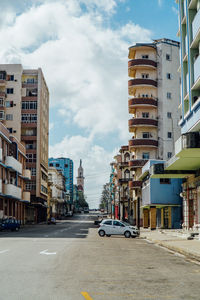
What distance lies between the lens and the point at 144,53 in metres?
69.9

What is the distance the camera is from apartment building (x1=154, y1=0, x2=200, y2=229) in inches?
993

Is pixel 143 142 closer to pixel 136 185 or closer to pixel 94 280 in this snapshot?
pixel 136 185

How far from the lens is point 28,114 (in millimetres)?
90312

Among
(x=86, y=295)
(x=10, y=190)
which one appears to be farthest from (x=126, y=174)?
(x=86, y=295)

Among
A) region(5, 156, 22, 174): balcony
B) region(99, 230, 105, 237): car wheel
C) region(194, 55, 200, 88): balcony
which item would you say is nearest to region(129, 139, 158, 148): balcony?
region(5, 156, 22, 174): balcony

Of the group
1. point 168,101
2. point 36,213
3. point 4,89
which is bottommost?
point 36,213

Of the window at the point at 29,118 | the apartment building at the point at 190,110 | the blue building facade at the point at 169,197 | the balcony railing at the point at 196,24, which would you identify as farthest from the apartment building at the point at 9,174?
the balcony railing at the point at 196,24

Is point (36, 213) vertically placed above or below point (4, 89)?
below

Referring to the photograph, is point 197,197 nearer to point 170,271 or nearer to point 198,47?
point 198,47

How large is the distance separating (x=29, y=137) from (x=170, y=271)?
79488 millimetres

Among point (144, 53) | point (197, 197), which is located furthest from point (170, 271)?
point (144, 53)

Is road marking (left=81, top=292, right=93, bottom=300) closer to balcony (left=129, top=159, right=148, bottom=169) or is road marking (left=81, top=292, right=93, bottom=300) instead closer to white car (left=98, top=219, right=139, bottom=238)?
white car (left=98, top=219, right=139, bottom=238)

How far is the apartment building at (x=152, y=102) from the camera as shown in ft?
218

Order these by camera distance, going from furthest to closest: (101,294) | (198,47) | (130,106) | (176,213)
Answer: (130,106) → (176,213) → (198,47) → (101,294)
